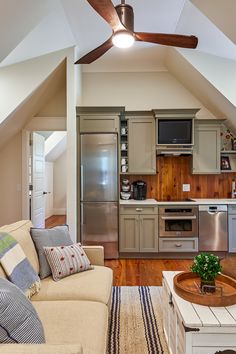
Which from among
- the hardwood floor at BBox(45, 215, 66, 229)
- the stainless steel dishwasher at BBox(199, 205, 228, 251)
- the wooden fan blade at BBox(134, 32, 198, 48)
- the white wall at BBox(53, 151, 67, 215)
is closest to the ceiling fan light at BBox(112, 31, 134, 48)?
the wooden fan blade at BBox(134, 32, 198, 48)

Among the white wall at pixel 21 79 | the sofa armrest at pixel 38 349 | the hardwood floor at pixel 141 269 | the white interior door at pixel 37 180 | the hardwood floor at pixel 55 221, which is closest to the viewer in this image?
the sofa armrest at pixel 38 349

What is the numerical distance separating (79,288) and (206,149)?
136 inches

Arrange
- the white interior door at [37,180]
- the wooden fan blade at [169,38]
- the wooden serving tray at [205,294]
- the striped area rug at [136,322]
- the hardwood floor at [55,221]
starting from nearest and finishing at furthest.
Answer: the wooden serving tray at [205,294]
the striped area rug at [136,322]
the wooden fan blade at [169,38]
the white interior door at [37,180]
the hardwood floor at [55,221]

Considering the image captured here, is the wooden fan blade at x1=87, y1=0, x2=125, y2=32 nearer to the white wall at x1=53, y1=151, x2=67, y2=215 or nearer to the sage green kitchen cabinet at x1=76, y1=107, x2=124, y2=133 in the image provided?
the sage green kitchen cabinet at x1=76, y1=107, x2=124, y2=133

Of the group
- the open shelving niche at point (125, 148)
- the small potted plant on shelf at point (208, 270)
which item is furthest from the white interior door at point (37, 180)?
the small potted plant on shelf at point (208, 270)

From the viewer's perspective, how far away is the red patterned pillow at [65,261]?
2.17 m

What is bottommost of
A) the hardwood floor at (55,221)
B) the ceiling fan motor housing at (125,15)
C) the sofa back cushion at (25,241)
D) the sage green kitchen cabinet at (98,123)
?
the hardwood floor at (55,221)

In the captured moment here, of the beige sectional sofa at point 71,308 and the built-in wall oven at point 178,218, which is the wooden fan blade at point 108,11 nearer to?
the beige sectional sofa at point 71,308

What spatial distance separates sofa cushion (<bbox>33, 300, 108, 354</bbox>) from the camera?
1352mm

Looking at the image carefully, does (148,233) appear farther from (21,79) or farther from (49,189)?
(49,189)

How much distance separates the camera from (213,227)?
4.21 m

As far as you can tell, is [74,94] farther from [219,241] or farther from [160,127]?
[219,241]

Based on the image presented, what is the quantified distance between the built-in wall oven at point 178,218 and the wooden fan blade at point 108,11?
111 inches

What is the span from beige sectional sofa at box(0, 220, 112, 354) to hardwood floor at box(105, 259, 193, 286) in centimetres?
106
